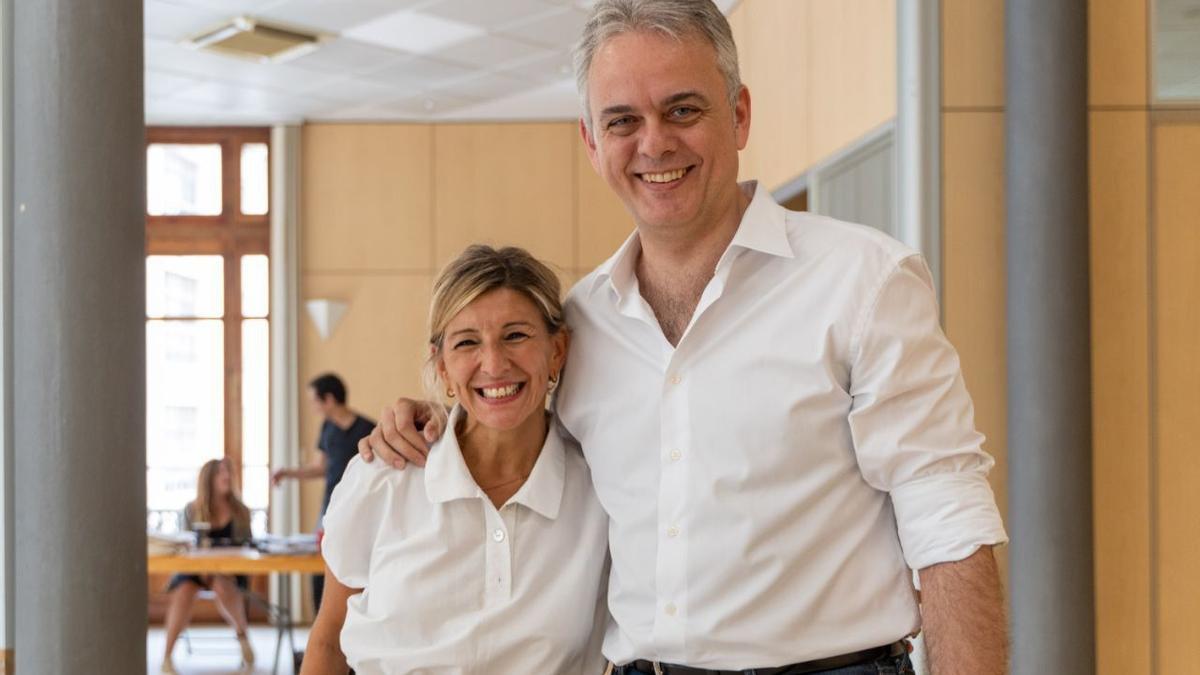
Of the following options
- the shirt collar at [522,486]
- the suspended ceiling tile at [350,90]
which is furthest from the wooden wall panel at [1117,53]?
the suspended ceiling tile at [350,90]

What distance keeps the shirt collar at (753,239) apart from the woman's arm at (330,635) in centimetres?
71

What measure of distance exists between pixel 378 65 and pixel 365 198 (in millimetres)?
1961

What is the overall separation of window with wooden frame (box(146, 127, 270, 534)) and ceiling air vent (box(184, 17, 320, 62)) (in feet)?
8.59

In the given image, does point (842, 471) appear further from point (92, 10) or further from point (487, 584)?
point (92, 10)

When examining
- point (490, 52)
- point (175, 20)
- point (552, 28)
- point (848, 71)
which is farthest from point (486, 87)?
point (848, 71)

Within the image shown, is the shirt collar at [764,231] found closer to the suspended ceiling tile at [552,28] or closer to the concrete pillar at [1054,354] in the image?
the concrete pillar at [1054,354]

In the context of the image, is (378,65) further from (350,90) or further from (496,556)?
(496,556)

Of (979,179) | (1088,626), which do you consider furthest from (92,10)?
(1088,626)

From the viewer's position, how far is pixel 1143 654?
443 centimetres

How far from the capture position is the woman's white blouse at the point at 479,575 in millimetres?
2123

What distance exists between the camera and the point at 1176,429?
14.6 feet


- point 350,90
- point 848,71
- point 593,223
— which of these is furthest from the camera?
point 593,223

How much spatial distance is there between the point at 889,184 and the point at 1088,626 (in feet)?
5.51

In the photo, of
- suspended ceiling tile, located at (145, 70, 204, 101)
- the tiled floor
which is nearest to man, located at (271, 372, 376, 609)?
the tiled floor
